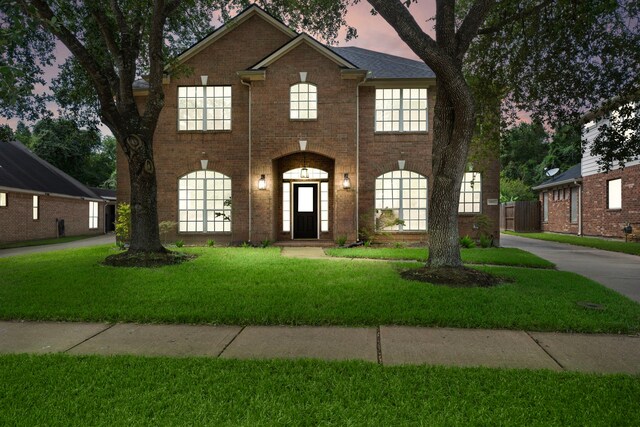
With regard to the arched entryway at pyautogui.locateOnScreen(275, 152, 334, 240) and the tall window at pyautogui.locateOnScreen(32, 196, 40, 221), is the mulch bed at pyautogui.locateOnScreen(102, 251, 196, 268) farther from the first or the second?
the tall window at pyautogui.locateOnScreen(32, 196, 40, 221)

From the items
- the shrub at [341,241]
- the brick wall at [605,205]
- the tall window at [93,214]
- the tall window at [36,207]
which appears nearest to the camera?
the shrub at [341,241]

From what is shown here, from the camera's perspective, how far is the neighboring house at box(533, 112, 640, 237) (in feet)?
55.1

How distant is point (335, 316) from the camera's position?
15.4ft

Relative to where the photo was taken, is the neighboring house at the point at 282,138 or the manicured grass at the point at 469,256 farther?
the neighboring house at the point at 282,138

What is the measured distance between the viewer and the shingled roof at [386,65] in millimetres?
13844

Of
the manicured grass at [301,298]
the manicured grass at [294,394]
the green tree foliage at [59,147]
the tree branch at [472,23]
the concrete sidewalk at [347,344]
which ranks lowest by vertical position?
the concrete sidewalk at [347,344]

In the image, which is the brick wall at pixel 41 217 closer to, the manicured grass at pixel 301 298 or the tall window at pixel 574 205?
the manicured grass at pixel 301 298

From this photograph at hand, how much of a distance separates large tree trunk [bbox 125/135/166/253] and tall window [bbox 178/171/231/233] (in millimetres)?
4680

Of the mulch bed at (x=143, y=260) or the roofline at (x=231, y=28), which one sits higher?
the roofline at (x=231, y=28)

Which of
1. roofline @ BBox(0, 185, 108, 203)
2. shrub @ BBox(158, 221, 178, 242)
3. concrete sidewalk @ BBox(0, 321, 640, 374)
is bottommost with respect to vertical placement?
concrete sidewalk @ BBox(0, 321, 640, 374)

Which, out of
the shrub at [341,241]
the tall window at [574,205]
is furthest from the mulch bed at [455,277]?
the tall window at [574,205]

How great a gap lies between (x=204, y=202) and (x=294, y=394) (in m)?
12.3

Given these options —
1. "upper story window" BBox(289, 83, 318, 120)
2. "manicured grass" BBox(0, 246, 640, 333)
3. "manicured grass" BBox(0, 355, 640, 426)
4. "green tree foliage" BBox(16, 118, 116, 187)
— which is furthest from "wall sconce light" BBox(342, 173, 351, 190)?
"green tree foliage" BBox(16, 118, 116, 187)

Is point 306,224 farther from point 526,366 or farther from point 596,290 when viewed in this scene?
point 526,366
